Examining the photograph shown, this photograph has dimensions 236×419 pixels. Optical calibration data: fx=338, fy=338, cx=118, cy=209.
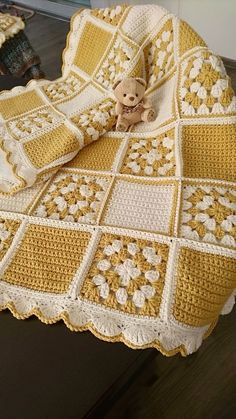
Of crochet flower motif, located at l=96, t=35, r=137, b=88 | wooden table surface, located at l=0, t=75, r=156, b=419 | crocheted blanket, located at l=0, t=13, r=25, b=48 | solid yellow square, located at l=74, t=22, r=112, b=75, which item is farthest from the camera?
crocheted blanket, located at l=0, t=13, r=25, b=48

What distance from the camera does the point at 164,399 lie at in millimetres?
974

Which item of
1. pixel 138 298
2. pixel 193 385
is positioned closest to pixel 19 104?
pixel 138 298

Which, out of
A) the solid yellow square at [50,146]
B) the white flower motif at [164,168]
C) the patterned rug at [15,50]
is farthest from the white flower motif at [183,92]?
the patterned rug at [15,50]

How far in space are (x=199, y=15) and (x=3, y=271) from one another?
6.72 feet

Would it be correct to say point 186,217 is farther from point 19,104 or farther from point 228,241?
point 19,104

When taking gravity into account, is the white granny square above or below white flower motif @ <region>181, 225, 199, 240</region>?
below

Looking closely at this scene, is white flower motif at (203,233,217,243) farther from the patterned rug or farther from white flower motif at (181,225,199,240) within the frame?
the patterned rug

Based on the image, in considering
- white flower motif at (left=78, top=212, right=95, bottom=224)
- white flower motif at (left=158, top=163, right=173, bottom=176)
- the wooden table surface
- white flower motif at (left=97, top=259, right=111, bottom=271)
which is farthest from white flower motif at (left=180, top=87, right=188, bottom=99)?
the wooden table surface

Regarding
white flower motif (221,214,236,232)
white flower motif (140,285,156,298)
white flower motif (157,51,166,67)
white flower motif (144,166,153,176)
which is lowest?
white flower motif (140,285,156,298)

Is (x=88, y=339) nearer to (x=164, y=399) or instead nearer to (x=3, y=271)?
(x=3, y=271)

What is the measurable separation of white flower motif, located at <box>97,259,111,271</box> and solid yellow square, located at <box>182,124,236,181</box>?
30cm

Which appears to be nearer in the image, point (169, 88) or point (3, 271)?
point (3, 271)

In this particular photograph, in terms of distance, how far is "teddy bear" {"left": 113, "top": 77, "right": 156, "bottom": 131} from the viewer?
1.01 meters

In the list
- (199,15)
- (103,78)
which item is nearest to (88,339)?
(103,78)
